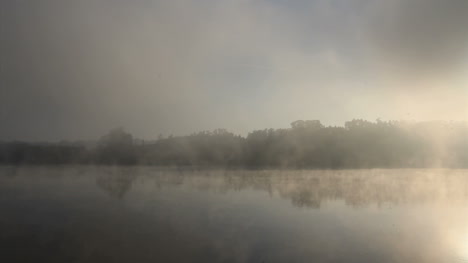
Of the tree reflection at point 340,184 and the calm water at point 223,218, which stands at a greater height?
the tree reflection at point 340,184

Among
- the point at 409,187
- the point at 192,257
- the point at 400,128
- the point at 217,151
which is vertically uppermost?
the point at 400,128

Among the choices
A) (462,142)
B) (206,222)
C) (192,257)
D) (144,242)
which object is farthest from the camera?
(462,142)

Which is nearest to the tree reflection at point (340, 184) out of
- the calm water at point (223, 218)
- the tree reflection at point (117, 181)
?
the calm water at point (223, 218)

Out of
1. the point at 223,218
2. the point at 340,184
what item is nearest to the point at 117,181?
the point at 223,218

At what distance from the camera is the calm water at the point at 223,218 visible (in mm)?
11070

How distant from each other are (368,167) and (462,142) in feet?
23.5

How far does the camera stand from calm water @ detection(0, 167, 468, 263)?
1107cm

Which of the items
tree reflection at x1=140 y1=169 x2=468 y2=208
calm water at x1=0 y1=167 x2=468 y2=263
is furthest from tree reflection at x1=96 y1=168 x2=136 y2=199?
tree reflection at x1=140 y1=169 x2=468 y2=208

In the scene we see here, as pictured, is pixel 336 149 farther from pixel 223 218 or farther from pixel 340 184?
pixel 223 218

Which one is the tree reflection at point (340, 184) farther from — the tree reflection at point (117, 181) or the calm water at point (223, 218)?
the tree reflection at point (117, 181)

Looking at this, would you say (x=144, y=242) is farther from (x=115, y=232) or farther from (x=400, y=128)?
(x=400, y=128)

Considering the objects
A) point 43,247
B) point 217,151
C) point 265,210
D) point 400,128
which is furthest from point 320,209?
point 400,128

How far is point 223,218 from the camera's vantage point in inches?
584

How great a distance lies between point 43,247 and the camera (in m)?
11.1
